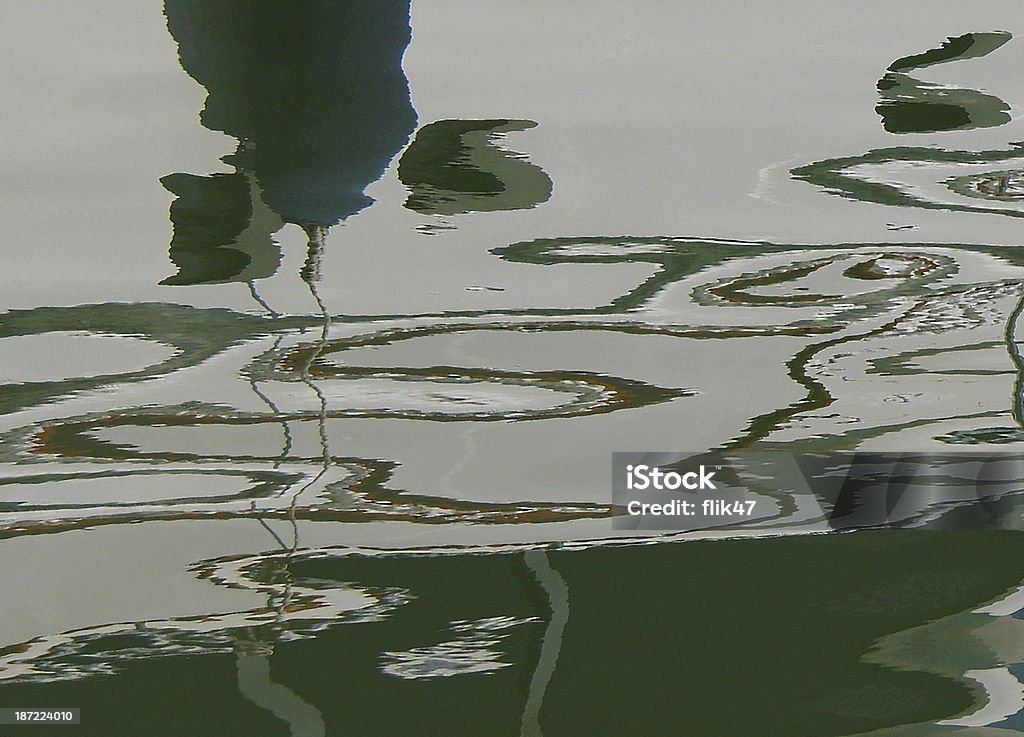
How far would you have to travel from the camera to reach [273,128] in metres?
1.47

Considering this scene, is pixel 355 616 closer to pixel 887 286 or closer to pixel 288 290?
pixel 288 290

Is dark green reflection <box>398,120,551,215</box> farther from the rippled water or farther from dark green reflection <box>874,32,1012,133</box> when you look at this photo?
dark green reflection <box>874,32,1012,133</box>

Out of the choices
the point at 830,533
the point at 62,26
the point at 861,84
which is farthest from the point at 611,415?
the point at 62,26

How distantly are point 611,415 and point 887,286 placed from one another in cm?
38

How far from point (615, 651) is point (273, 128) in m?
0.71

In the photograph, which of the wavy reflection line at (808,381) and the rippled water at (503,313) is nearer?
the rippled water at (503,313)

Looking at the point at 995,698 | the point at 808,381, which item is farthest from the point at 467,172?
the point at 995,698

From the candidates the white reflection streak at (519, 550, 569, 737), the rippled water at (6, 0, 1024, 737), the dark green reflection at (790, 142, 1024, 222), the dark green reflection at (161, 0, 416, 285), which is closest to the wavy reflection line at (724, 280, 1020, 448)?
the rippled water at (6, 0, 1024, 737)

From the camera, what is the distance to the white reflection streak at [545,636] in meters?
1.18

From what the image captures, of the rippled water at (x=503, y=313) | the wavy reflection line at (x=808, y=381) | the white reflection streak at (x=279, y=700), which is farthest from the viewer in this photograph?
the wavy reflection line at (x=808, y=381)

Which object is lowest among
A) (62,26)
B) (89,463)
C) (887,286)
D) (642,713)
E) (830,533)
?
(642,713)

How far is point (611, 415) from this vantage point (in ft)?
4.82

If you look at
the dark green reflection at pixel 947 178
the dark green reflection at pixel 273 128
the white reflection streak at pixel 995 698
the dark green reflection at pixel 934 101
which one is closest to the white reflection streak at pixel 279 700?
the dark green reflection at pixel 273 128

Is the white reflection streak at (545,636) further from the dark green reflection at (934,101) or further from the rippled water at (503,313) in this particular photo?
the dark green reflection at (934,101)
